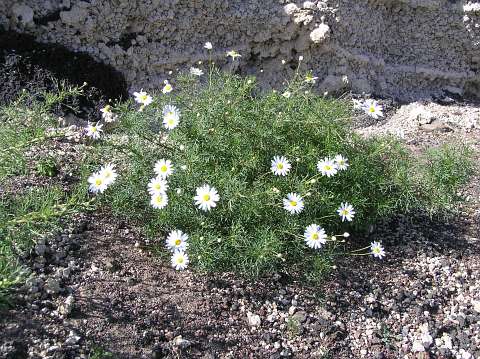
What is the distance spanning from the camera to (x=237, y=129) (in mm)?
3463

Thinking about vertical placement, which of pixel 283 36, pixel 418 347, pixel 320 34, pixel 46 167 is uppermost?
pixel 283 36

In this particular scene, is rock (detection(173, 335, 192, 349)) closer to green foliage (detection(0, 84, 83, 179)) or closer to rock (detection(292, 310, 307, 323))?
rock (detection(292, 310, 307, 323))

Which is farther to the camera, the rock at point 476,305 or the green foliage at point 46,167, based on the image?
the green foliage at point 46,167

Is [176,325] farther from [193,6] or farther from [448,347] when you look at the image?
[193,6]

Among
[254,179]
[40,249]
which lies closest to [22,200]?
[40,249]

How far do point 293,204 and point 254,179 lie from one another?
1.40 ft

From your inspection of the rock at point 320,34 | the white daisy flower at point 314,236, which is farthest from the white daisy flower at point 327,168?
the rock at point 320,34

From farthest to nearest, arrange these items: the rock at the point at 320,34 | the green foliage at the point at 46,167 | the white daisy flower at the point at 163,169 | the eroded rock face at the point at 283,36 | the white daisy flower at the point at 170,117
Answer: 1. the rock at the point at 320,34
2. the eroded rock face at the point at 283,36
3. the green foliage at the point at 46,167
4. the white daisy flower at the point at 170,117
5. the white daisy flower at the point at 163,169

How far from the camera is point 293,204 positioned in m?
3.13

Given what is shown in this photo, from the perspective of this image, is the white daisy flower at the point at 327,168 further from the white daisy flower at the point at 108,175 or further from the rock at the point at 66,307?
the rock at the point at 66,307

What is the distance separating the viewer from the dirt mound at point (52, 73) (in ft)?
17.7

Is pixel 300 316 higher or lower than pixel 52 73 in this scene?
lower

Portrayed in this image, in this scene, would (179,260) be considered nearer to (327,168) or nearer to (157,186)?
(157,186)

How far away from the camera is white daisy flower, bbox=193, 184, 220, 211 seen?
3.04 meters
